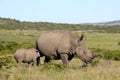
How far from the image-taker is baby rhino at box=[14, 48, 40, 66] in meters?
19.0

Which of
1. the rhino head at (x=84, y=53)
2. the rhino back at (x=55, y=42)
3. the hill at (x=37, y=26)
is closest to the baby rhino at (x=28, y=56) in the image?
the rhino back at (x=55, y=42)

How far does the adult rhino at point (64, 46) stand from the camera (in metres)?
17.4

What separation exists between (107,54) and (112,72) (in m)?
21.0

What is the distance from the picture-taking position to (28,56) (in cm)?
1947

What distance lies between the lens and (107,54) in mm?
34781

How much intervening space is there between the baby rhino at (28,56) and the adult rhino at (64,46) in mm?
765

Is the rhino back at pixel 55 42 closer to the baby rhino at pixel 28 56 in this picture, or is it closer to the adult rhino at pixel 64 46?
the adult rhino at pixel 64 46

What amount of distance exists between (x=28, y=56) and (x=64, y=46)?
2540 millimetres

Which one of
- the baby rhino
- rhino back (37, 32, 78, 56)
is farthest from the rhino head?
the baby rhino

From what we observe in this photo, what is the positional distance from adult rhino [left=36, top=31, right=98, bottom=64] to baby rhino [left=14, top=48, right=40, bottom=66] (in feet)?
2.51

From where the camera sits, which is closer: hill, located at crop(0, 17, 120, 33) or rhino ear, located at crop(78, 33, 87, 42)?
rhino ear, located at crop(78, 33, 87, 42)

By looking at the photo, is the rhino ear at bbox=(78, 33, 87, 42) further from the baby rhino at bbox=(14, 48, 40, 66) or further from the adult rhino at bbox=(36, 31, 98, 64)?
the baby rhino at bbox=(14, 48, 40, 66)

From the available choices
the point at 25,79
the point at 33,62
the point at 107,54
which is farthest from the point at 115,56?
the point at 25,79

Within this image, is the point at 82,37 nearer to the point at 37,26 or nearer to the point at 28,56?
the point at 28,56
